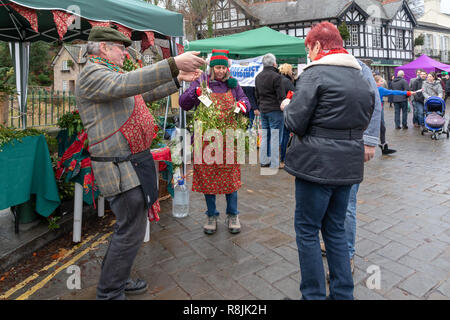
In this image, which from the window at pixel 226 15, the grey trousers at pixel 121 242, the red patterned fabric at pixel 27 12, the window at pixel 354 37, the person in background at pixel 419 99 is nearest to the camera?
the grey trousers at pixel 121 242

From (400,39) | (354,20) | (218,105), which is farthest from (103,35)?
(400,39)

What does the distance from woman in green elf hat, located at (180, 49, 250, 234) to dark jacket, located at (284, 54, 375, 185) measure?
1.47 m

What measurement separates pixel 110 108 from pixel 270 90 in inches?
180

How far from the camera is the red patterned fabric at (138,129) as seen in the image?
7.32ft

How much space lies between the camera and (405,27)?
3400 centimetres

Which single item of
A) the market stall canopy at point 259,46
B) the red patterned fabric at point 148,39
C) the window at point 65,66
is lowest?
the red patterned fabric at point 148,39

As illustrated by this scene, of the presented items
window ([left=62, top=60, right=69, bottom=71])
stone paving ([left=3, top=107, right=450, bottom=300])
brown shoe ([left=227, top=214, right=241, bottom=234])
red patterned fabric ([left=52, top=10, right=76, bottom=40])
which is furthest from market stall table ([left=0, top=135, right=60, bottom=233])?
window ([left=62, top=60, right=69, bottom=71])

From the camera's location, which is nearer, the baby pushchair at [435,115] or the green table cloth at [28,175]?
the green table cloth at [28,175]

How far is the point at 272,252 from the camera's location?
10.6 feet

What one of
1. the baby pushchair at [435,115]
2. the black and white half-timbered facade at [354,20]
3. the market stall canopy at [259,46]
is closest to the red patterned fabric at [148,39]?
the market stall canopy at [259,46]

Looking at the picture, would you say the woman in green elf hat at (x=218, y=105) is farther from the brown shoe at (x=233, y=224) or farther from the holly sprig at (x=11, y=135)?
the holly sprig at (x=11, y=135)

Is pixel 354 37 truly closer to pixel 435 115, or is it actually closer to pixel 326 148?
pixel 435 115

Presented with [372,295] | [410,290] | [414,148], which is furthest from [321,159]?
[414,148]

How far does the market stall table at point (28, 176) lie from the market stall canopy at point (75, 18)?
3.94ft
